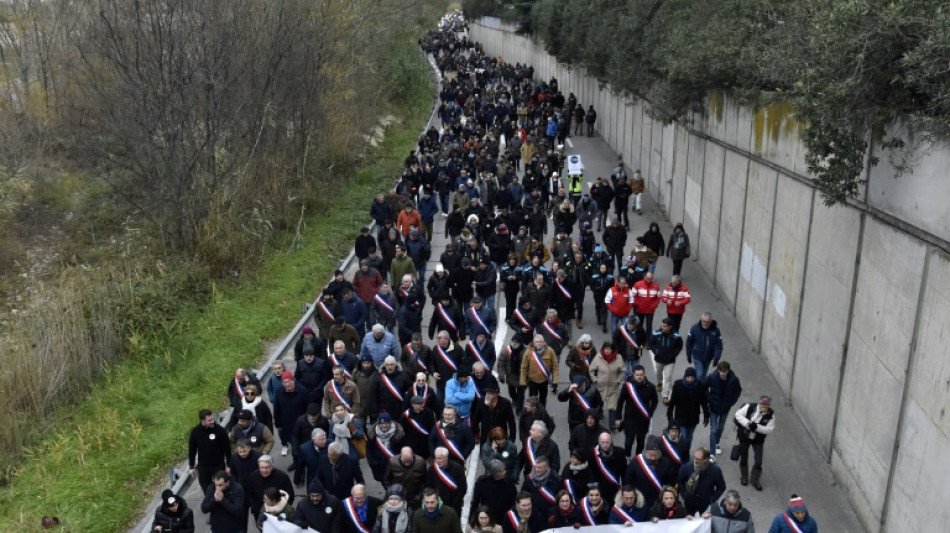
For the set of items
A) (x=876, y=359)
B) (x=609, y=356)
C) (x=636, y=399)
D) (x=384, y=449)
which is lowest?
(x=384, y=449)

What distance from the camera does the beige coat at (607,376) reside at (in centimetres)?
1068

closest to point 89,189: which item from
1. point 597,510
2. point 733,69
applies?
point 733,69

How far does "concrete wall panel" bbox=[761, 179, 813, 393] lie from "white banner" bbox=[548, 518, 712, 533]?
17.3 feet

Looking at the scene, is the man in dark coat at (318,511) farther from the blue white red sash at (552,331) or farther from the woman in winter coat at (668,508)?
the blue white red sash at (552,331)

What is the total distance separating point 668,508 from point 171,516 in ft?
15.0

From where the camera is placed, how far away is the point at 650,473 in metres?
8.52

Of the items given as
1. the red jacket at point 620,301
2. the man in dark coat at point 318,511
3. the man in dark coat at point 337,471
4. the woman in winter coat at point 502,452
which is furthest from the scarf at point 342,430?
the red jacket at point 620,301

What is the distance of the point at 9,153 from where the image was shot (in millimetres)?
23719

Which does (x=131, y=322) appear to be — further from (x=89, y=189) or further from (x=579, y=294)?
(x=89, y=189)

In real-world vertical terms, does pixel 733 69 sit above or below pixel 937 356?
above

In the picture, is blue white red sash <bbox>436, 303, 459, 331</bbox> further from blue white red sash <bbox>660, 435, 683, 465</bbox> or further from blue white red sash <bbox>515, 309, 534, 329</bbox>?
blue white red sash <bbox>660, 435, 683, 465</bbox>

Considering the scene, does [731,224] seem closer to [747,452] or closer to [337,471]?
[747,452]

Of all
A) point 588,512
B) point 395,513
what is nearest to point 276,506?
point 395,513

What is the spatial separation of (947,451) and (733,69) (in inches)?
382
